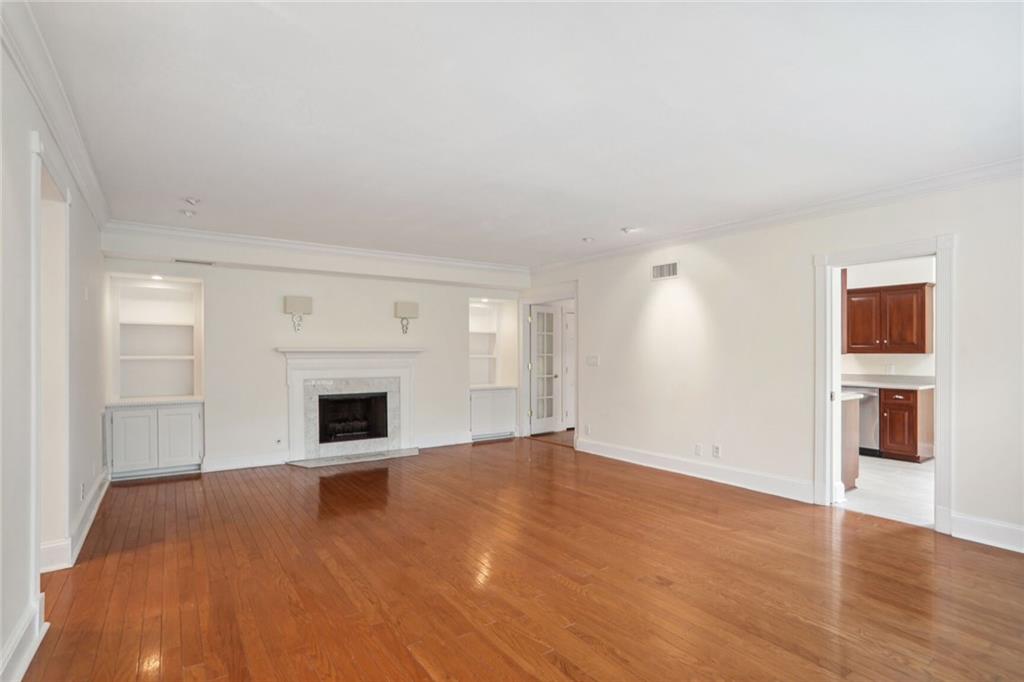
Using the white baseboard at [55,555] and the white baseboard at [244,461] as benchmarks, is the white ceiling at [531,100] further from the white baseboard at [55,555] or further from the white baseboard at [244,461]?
the white baseboard at [244,461]

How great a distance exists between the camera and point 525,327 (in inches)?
332

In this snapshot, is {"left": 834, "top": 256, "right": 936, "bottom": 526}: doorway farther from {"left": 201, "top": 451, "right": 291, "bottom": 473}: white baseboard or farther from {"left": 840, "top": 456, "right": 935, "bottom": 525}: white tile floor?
{"left": 201, "top": 451, "right": 291, "bottom": 473}: white baseboard

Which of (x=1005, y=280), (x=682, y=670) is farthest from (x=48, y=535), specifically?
(x=1005, y=280)

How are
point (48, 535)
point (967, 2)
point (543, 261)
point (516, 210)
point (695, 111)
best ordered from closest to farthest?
point (967, 2) < point (695, 111) < point (48, 535) < point (516, 210) < point (543, 261)

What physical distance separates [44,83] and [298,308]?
13.6ft

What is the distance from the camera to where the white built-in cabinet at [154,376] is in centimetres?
562

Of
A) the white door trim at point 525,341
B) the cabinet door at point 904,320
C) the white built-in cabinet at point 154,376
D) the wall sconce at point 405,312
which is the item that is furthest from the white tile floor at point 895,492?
the white built-in cabinet at point 154,376

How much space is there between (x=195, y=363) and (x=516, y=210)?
4.47 metres

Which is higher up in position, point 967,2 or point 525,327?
point 967,2

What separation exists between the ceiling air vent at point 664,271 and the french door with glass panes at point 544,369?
8.52 ft

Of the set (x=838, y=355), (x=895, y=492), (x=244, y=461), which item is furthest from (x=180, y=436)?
(x=895, y=492)

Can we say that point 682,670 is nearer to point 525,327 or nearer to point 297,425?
point 297,425

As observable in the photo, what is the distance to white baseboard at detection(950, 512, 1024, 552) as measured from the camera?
364 centimetres

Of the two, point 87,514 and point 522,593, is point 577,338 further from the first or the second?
point 87,514
